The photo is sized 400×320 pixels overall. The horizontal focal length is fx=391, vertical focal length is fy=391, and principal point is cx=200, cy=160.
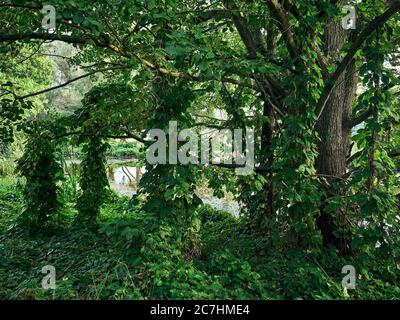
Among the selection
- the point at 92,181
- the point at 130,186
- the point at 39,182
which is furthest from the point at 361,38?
the point at 130,186

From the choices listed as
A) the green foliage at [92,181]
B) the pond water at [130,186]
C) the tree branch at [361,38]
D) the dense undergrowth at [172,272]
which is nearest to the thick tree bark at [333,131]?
the dense undergrowth at [172,272]

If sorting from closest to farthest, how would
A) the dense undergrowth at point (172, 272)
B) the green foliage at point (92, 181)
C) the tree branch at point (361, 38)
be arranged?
1. the dense undergrowth at point (172, 272)
2. the tree branch at point (361, 38)
3. the green foliage at point (92, 181)

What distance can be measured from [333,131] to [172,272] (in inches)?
105

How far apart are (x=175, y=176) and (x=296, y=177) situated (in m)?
1.18

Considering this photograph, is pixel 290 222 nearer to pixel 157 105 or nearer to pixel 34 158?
pixel 157 105

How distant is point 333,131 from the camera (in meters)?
4.80

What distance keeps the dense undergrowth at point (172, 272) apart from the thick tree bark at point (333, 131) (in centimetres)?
45

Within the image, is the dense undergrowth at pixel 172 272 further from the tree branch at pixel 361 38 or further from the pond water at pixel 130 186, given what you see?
the pond water at pixel 130 186

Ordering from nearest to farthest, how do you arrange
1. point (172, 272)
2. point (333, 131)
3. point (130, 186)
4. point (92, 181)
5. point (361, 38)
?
point (172, 272)
point (361, 38)
point (333, 131)
point (92, 181)
point (130, 186)

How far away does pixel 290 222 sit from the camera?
4137 mm

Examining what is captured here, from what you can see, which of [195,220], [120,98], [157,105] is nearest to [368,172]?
[195,220]

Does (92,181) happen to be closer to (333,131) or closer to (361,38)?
(333,131)

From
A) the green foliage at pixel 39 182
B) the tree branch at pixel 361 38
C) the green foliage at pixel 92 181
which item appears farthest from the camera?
the green foliage at pixel 92 181

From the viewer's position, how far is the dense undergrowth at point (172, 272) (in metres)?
3.32
